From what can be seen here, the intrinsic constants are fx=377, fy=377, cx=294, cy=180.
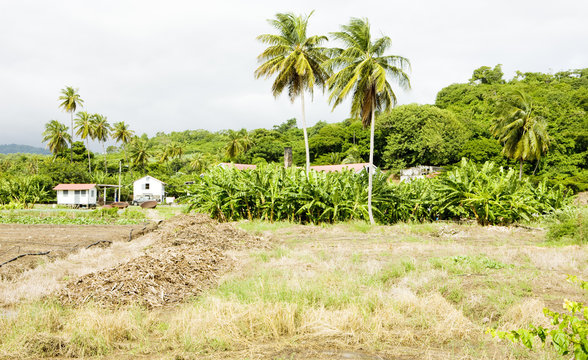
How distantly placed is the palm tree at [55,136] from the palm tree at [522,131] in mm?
65905

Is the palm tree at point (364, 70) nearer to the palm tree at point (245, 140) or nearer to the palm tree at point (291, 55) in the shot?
the palm tree at point (291, 55)

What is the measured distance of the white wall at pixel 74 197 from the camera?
153ft

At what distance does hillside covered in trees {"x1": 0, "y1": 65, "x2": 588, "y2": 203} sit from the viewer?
1837 inches

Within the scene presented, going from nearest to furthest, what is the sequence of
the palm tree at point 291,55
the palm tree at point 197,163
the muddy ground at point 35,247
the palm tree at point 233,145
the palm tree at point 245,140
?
the muddy ground at point 35,247, the palm tree at point 291,55, the palm tree at point 233,145, the palm tree at point 245,140, the palm tree at point 197,163

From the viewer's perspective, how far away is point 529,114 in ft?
114

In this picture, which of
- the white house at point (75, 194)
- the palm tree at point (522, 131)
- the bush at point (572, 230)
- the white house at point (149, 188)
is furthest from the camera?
the white house at point (149, 188)

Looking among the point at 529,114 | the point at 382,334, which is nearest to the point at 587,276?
the point at 382,334

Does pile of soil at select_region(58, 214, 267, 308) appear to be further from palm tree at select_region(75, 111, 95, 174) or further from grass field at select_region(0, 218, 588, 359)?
palm tree at select_region(75, 111, 95, 174)

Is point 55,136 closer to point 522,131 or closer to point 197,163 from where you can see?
point 197,163

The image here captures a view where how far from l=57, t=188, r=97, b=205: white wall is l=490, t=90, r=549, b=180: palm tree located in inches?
1866

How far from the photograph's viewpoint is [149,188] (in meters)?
54.7

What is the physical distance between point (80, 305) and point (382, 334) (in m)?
4.58

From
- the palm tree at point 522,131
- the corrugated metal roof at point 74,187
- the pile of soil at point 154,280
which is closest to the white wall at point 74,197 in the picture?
the corrugated metal roof at point 74,187

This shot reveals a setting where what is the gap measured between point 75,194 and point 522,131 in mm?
50365
